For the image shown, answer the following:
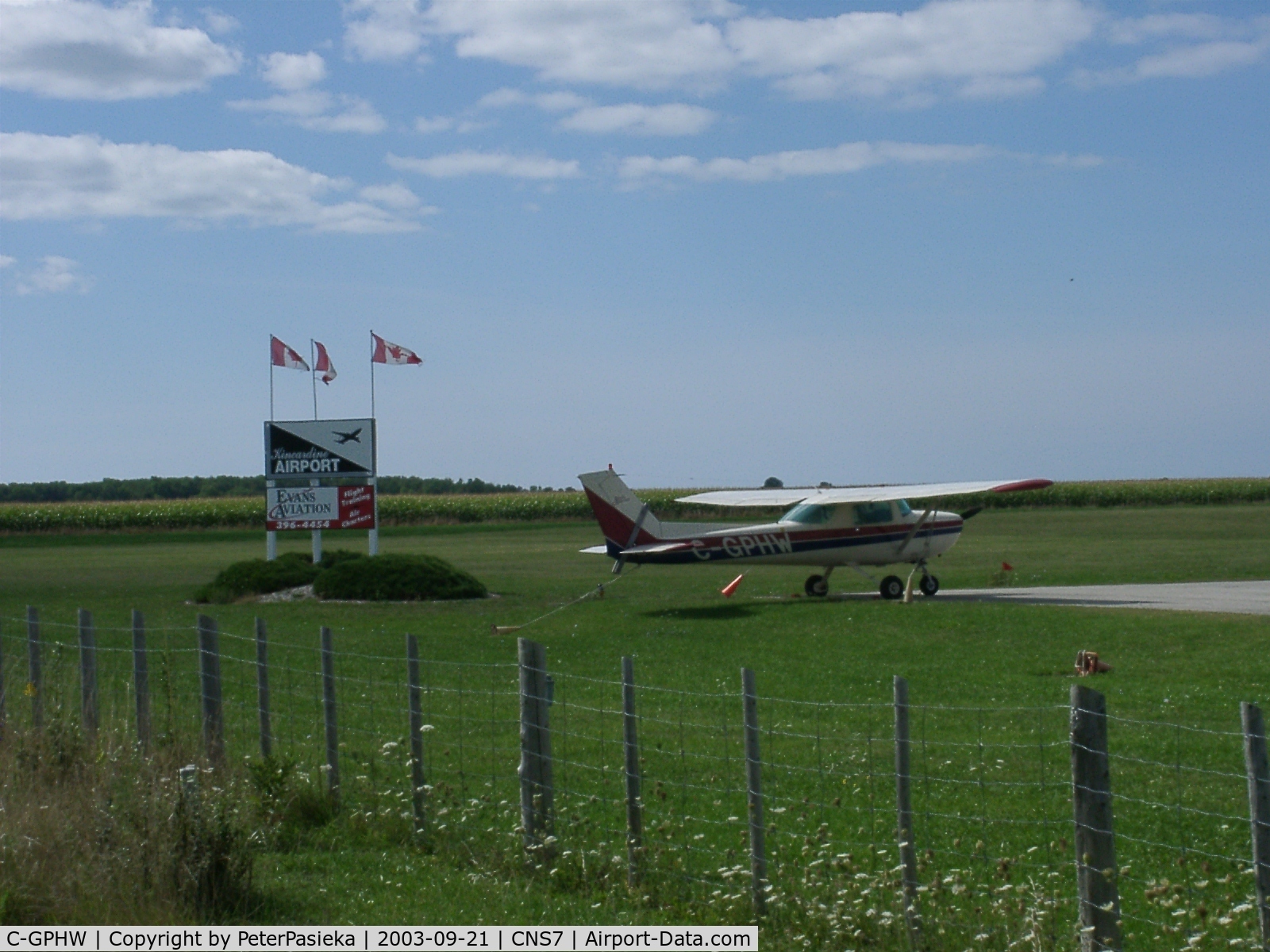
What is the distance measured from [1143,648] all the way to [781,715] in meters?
7.02

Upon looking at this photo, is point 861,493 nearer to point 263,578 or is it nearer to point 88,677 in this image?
point 263,578

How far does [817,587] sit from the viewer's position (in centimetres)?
2808

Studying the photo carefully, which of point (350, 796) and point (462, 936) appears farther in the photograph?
point (350, 796)

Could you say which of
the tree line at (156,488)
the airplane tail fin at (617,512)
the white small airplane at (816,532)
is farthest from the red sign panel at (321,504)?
the tree line at (156,488)

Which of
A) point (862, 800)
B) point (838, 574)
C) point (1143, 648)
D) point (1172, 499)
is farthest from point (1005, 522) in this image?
point (862, 800)

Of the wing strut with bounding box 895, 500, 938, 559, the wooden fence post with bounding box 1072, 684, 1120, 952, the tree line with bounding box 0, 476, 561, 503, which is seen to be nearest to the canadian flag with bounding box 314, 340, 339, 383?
the wing strut with bounding box 895, 500, 938, 559

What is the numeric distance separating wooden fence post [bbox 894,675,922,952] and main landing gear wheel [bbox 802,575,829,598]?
70.8 ft

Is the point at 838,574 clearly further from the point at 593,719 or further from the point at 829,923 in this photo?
the point at 829,923

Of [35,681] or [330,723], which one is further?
[35,681]

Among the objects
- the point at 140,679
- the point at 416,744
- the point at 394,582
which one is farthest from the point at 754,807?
the point at 394,582

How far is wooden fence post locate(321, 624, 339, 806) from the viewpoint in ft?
29.2

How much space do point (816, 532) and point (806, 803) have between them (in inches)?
735

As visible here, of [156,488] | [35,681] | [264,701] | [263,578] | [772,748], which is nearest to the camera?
[264,701]

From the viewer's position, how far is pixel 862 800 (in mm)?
9445
